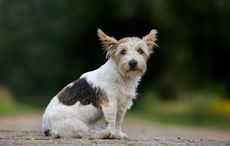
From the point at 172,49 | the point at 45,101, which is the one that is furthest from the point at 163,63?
the point at 45,101

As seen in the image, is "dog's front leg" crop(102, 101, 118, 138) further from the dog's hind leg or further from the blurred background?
the blurred background

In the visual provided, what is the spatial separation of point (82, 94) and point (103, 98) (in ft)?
1.44

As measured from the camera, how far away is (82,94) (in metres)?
14.7

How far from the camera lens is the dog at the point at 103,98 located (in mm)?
14414

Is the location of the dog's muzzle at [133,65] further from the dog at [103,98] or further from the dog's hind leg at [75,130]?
the dog's hind leg at [75,130]

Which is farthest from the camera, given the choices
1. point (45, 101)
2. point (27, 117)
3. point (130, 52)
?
point (45, 101)

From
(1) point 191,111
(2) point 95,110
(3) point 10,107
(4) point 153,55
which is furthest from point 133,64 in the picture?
(4) point 153,55

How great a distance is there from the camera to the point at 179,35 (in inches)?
1553

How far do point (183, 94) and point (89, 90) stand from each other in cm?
2818

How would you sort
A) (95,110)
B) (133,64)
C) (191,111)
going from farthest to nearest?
(191,111) < (95,110) < (133,64)

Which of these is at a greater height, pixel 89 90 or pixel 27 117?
pixel 27 117

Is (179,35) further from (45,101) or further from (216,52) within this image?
(45,101)

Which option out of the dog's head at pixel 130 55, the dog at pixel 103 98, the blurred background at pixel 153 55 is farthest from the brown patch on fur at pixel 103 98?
the blurred background at pixel 153 55

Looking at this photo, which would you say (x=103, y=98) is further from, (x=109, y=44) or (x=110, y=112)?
(x=109, y=44)
